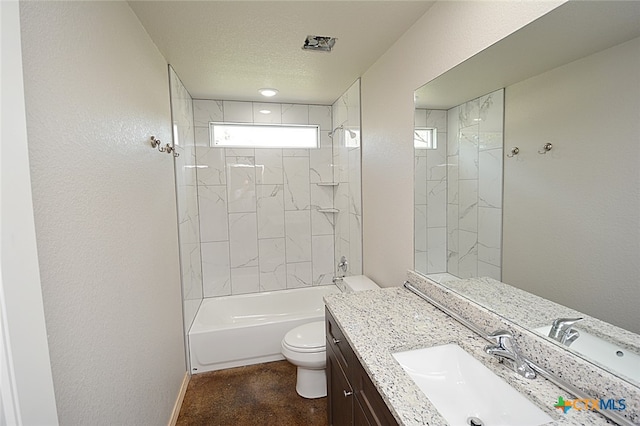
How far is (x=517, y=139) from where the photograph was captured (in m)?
1.15

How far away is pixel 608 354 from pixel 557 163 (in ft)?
1.93

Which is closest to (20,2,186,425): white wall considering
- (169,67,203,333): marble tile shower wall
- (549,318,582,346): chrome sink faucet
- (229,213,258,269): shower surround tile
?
(169,67,203,333): marble tile shower wall

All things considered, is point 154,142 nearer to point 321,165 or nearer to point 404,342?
point 404,342

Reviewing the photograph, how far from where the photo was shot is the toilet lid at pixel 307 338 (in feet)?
6.87

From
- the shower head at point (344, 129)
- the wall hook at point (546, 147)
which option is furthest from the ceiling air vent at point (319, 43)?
the wall hook at point (546, 147)

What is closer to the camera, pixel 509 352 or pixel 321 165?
pixel 509 352

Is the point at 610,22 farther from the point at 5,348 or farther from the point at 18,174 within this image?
the point at 5,348

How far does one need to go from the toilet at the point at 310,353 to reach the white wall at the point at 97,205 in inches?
32.8

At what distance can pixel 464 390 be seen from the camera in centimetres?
105

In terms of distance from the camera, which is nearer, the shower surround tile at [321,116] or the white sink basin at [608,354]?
the white sink basin at [608,354]

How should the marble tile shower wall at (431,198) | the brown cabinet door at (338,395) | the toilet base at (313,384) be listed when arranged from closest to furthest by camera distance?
the brown cabinet door at (338,395) → the marble tile shower wall at (431,198) → the toilet base at (313,384)

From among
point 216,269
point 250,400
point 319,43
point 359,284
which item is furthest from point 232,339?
point 319,43

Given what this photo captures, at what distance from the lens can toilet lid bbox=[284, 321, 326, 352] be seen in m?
2.09

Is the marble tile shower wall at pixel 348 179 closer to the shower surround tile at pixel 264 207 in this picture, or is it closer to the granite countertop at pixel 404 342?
the shower surround tile at pixel 264 207
